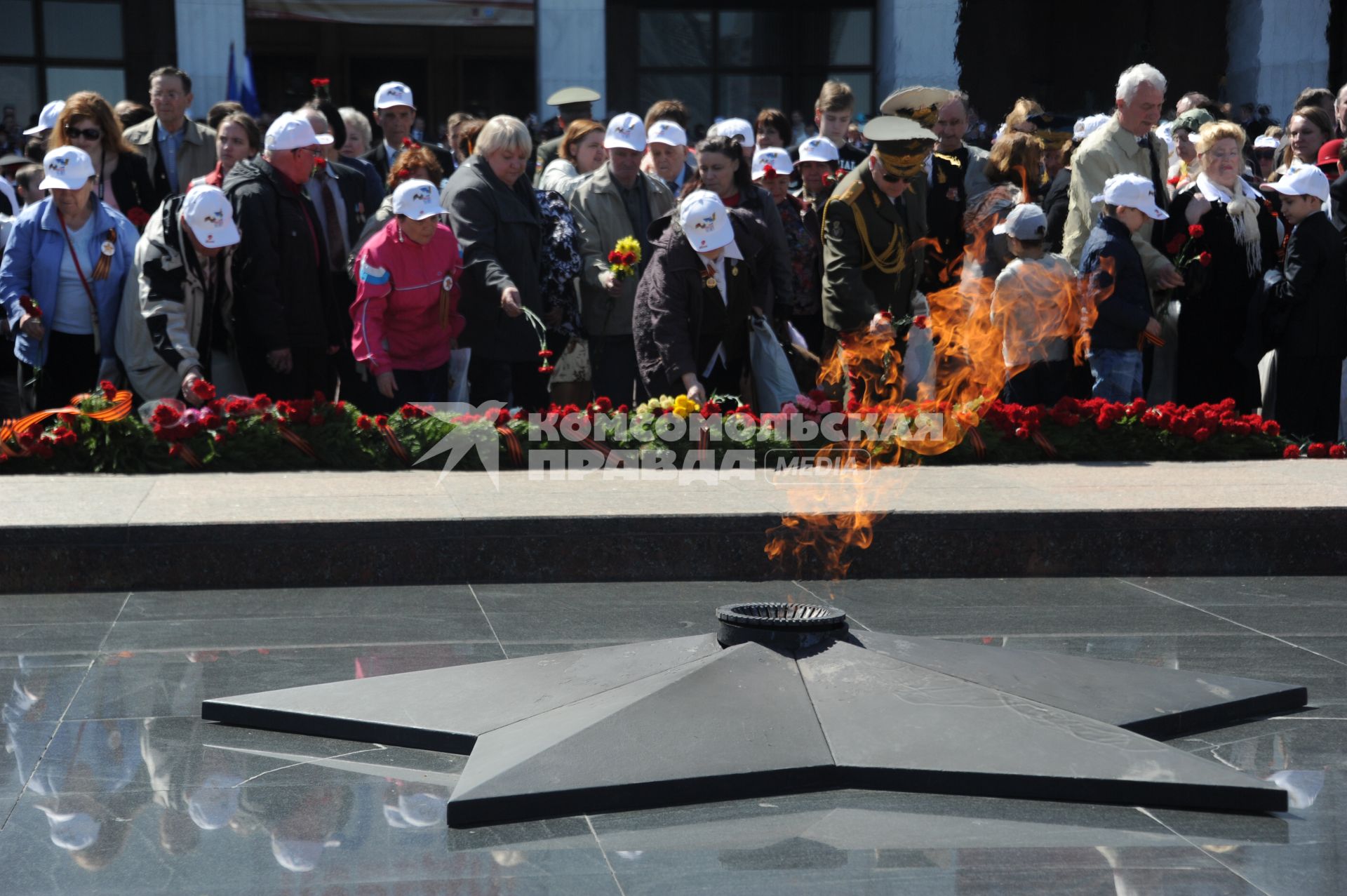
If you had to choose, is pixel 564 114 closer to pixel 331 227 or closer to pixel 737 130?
pixel 737 130

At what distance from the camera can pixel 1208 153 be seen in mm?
8641

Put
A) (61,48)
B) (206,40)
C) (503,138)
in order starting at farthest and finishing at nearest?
(61,48) → (206,40) → (503,138)

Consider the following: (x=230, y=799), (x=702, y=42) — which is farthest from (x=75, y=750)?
(x=702, y=42)

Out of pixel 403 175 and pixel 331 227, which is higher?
pixel 403 175

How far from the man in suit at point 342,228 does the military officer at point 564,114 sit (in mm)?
1300

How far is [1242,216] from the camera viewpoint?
8.69 m

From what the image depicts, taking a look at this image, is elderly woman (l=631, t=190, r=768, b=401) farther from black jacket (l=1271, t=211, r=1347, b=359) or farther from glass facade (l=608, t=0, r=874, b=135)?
glass facade (l=608, t=0, r=874, b=135)

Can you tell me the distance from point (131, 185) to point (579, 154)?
7.95 feet

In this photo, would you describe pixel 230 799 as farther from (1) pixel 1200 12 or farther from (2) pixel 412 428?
(1) pixel 1200 12

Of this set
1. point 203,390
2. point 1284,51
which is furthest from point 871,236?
point 1284,51

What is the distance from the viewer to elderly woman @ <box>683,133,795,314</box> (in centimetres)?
827

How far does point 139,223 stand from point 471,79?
12.4 metres

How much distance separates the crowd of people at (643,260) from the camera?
25.8 feet

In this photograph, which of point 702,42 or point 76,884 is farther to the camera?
point 702,42
